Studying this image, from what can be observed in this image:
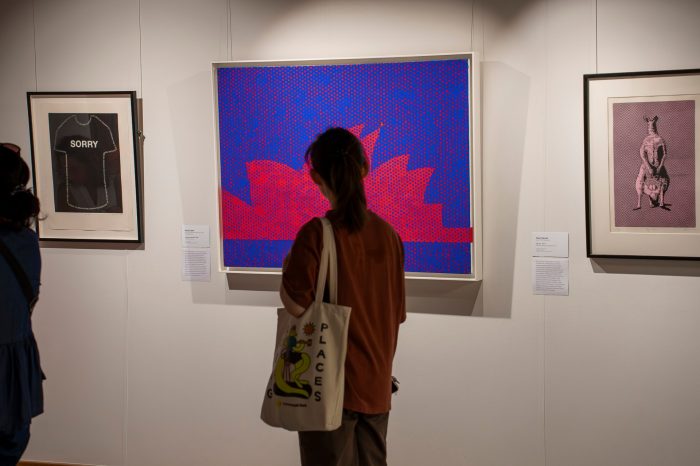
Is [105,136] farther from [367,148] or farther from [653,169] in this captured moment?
[653,169]

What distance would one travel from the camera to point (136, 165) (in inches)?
147

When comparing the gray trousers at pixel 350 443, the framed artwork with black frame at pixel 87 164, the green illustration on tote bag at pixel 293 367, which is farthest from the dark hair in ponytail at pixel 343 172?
the framed artwork with black frame at pixel 87 164

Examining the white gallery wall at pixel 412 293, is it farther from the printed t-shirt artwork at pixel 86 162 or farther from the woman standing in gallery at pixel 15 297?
the woman standing in gallery at pixel 15 297

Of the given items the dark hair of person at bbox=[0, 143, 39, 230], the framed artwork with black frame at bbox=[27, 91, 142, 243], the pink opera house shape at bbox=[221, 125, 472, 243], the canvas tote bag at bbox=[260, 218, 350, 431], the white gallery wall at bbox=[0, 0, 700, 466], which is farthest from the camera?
the framed artwork with black frame at bbox=[27, 91, 142, 243]

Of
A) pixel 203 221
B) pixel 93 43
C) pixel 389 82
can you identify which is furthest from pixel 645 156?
pixel 93 43

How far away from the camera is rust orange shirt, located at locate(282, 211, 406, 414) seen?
224cm

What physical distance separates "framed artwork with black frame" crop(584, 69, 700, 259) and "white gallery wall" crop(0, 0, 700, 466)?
0.24 ft

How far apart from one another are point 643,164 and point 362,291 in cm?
153

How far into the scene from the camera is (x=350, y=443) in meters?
2.31

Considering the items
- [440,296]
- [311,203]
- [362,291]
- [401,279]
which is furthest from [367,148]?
[362,291]

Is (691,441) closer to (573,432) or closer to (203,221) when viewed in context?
(573,432)

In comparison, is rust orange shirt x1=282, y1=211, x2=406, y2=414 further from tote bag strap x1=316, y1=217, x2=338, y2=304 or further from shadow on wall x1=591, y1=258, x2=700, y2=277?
shadow on wall x1=591, y1=258, x2=700, y2=277

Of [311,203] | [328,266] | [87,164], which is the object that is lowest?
[328,266]

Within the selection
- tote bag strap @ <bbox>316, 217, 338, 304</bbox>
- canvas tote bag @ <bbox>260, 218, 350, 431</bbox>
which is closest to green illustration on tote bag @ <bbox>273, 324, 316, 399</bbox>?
canvas tote bag @ <bbox>260, 218, 350, 431</bbox>
